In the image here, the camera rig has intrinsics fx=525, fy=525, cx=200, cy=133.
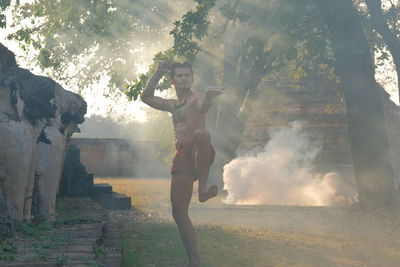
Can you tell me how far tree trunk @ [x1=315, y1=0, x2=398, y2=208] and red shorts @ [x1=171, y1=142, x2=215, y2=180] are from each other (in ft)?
23.0

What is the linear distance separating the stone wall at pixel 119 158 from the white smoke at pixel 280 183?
1546 centimetres

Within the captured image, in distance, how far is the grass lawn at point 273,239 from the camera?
6.04m

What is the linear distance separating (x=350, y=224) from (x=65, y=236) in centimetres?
613

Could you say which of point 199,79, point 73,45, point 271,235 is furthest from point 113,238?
point 199,79

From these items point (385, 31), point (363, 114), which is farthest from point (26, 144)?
point (385, 31)

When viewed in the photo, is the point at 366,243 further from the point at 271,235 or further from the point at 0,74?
the point at 0,74

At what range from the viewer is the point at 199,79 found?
17.9m

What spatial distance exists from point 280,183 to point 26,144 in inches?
500

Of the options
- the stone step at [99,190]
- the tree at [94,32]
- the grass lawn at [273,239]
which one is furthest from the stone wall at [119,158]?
the grass lawn at [273,239]

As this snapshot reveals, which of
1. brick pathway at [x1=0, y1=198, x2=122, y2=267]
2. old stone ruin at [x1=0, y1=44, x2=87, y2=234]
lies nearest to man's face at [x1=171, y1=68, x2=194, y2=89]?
brick pathway at [x1=0, y1=198, x2=122, y2=267]

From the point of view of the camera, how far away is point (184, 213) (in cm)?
507

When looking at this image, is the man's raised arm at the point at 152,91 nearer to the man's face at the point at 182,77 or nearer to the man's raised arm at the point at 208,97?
the man's face at the point at 182,77

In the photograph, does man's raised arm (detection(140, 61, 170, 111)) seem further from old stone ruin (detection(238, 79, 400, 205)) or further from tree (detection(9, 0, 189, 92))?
old stone ruin (detection(238, 79, 400, 205))

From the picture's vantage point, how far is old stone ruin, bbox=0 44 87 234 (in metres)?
5.96
